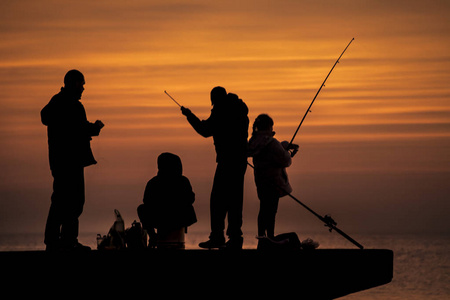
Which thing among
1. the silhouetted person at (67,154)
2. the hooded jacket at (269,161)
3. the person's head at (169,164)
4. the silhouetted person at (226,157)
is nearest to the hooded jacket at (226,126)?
the silhouetted person at (226,157)

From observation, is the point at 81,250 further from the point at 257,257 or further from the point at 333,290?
the point at 333,290

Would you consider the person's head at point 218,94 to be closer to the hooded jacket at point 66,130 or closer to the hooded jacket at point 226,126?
the hooded jacket at point 226,126

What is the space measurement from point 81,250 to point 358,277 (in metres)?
2.91

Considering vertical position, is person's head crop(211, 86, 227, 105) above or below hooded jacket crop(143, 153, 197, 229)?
above

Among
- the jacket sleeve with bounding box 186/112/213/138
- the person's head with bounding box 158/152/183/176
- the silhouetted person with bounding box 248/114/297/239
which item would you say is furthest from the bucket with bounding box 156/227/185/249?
the silhouetted person with bounding box 248/114/297/239

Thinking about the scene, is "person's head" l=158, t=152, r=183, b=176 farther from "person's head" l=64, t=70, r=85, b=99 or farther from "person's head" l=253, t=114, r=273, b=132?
"person's head" l=253, t=114, r=273, b=132

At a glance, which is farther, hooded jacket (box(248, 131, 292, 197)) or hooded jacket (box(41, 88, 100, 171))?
hooded jacket (box(248, 131, 292, 197))

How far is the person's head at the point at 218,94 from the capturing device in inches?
459

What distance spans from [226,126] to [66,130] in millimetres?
1751

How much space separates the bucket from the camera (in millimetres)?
11664

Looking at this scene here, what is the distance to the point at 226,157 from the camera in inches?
464

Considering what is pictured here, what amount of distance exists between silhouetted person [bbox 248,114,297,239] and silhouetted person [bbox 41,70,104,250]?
241cm

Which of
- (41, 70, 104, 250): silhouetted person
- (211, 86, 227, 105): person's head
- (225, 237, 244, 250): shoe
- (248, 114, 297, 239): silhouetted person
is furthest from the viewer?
(248, 114, 297, 239): silhouetted person

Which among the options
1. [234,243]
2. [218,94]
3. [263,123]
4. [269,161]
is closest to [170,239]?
[234,243]
